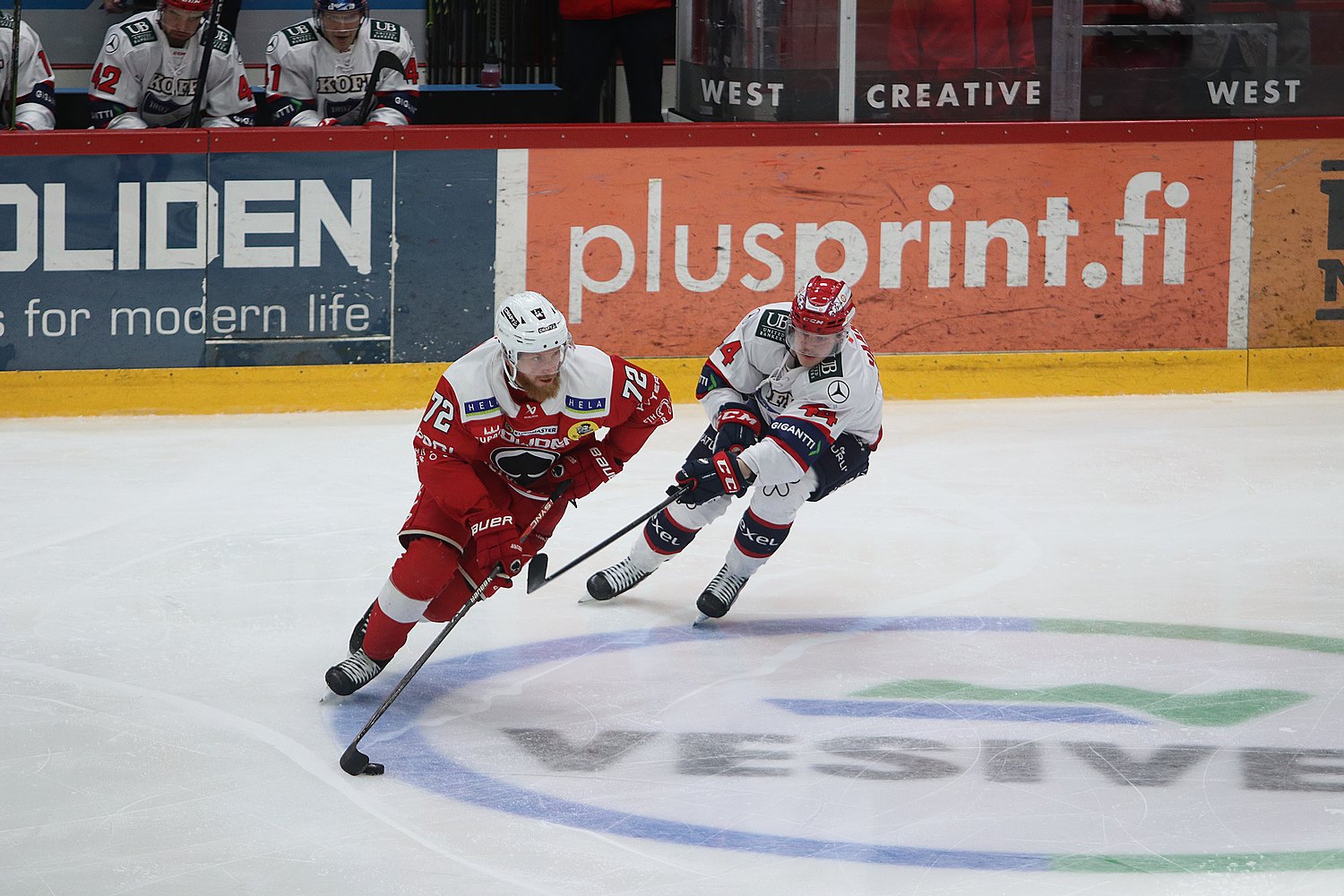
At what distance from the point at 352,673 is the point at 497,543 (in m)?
0.50

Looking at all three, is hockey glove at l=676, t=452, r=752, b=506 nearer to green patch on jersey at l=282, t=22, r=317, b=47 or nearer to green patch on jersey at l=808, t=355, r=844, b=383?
green patch on jersey at l=808, t=355, r=844, b=383

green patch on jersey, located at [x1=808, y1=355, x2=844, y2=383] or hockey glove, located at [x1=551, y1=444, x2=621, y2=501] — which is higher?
green patch on jersey, located at [x1=808, y1=355, x2=844, y2=383]

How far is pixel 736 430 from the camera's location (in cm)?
490

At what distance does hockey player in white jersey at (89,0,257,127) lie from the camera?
7598 millimetres

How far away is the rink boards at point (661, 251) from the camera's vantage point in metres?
7.12

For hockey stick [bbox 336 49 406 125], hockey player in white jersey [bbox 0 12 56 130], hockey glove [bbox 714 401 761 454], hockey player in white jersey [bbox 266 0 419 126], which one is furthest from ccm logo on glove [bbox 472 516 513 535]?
hockey player in white jersey [bbox 0 12 56 130]

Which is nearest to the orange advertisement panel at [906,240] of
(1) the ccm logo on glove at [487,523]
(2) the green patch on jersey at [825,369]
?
(2) the green patch on jersey at [825,369]

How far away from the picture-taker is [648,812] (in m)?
3.68

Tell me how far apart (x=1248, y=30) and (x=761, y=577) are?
413 cm

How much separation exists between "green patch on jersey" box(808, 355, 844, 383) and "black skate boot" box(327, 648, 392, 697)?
1.40 meters

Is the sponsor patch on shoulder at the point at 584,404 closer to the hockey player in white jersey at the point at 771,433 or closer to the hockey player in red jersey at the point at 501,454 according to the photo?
the hockey player in red jersey at the point at 501,454

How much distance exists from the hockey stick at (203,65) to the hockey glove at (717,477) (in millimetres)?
3721

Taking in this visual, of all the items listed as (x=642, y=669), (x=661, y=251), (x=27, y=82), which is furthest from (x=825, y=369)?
(x=27, y=82)

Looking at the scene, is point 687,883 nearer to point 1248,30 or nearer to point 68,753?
point 68,753
